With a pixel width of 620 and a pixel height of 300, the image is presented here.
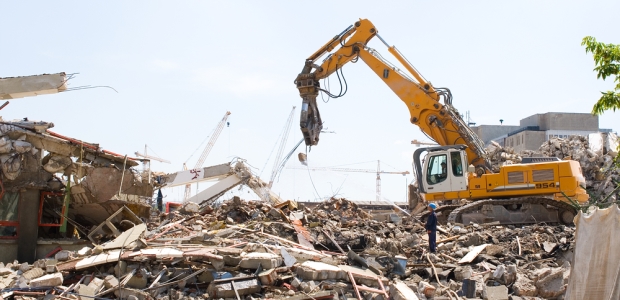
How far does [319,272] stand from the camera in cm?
906

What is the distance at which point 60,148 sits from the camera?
11516mm

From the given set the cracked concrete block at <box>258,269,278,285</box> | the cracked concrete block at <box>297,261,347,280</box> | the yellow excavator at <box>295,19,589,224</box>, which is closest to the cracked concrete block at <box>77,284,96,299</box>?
the cracked concrete block at <box>258,269,278,285</box>

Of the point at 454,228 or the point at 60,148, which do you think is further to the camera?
the point at 454,228

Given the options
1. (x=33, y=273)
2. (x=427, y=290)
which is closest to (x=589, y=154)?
(x=427, y=290)

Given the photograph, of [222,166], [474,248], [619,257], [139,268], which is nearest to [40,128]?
Result: [139,268]

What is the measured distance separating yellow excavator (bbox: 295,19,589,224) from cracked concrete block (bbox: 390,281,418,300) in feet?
21.8

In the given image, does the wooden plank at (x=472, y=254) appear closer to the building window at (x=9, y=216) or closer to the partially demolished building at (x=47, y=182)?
the partially demolished building at (x=47, y=182)

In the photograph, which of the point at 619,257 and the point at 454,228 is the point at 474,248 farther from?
the point at 619,257

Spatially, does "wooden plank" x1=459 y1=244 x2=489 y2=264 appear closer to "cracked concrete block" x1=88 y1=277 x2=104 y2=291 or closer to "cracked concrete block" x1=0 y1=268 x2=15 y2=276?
"cracked concrete block" x1=88 y1=277 x2=104 y2=291

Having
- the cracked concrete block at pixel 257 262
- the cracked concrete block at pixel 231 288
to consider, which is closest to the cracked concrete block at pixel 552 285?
the cracked concrete block at pixel 257 262

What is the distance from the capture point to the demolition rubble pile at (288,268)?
8.68 m

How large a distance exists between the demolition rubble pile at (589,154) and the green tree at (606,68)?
760 inches

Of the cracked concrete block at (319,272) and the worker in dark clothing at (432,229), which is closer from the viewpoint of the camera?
the cracked concrete block at (319,272)

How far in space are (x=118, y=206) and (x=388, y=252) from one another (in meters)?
5.38
